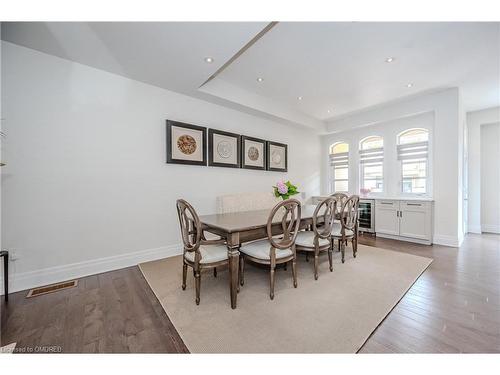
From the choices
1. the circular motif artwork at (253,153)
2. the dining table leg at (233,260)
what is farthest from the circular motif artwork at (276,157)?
the dining table leg at (233,260)

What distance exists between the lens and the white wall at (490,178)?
466 cm

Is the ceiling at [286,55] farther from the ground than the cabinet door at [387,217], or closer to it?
farther from the ground

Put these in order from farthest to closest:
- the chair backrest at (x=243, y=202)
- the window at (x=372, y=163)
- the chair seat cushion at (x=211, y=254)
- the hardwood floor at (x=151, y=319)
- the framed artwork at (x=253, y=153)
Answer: the window at (x=372, y=163), the framed artwork at (x=253, y=153), the chair backrest at (x=243, y=202), the chair seat cushion at (x=211, y=254), the hardwood floor at (x=151, y=319)

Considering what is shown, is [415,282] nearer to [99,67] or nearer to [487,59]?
[487,59]

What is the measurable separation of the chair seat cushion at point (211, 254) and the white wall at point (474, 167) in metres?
6.11

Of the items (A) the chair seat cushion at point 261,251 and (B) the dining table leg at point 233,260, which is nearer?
(B) the dining table leg at point 233,260

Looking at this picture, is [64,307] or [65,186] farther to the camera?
[65,186]

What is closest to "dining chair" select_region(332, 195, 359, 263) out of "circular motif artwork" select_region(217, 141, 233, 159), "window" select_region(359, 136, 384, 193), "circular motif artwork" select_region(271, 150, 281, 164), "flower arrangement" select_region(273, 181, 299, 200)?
"flower arrangement" select_region(273, 181, 299, 200)

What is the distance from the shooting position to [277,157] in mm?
4680

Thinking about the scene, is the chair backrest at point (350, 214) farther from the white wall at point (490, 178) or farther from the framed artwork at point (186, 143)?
the white wall at point (490, 178)

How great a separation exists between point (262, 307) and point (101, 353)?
45.7 inches

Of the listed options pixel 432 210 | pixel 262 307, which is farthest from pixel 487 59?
pixel 262 307

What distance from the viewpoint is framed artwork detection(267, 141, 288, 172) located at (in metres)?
4.49
